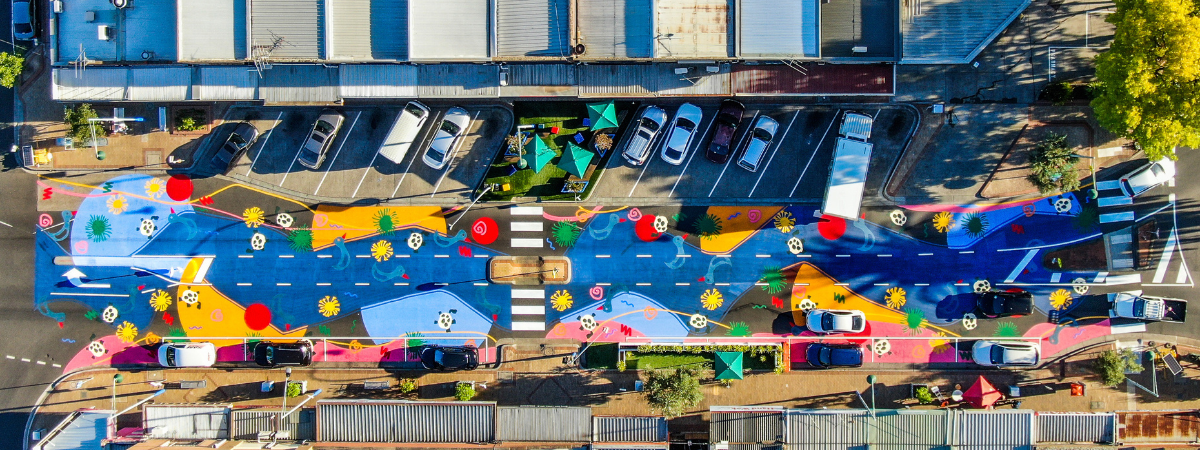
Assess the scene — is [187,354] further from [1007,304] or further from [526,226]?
[1007,304]

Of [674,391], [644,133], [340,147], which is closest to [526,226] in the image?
[644,133]

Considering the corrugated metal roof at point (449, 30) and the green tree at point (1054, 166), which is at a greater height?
the corrugated metal roof at point (449, 30)

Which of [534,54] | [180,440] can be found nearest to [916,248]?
[534,54]

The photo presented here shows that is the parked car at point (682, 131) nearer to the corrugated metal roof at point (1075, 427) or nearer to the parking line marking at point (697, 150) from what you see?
the parking line marking at point (697, 150)

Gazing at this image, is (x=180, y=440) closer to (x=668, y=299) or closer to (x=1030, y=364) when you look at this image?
(x=668, y=299)

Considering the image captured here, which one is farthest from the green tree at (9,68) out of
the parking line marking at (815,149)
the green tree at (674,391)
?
the parking line marking at (815,149)

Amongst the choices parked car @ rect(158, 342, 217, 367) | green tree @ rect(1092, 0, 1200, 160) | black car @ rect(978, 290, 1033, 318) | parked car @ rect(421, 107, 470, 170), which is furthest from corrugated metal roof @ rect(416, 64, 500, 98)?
green tree @ rect(1092, 0, 1200, 160)
